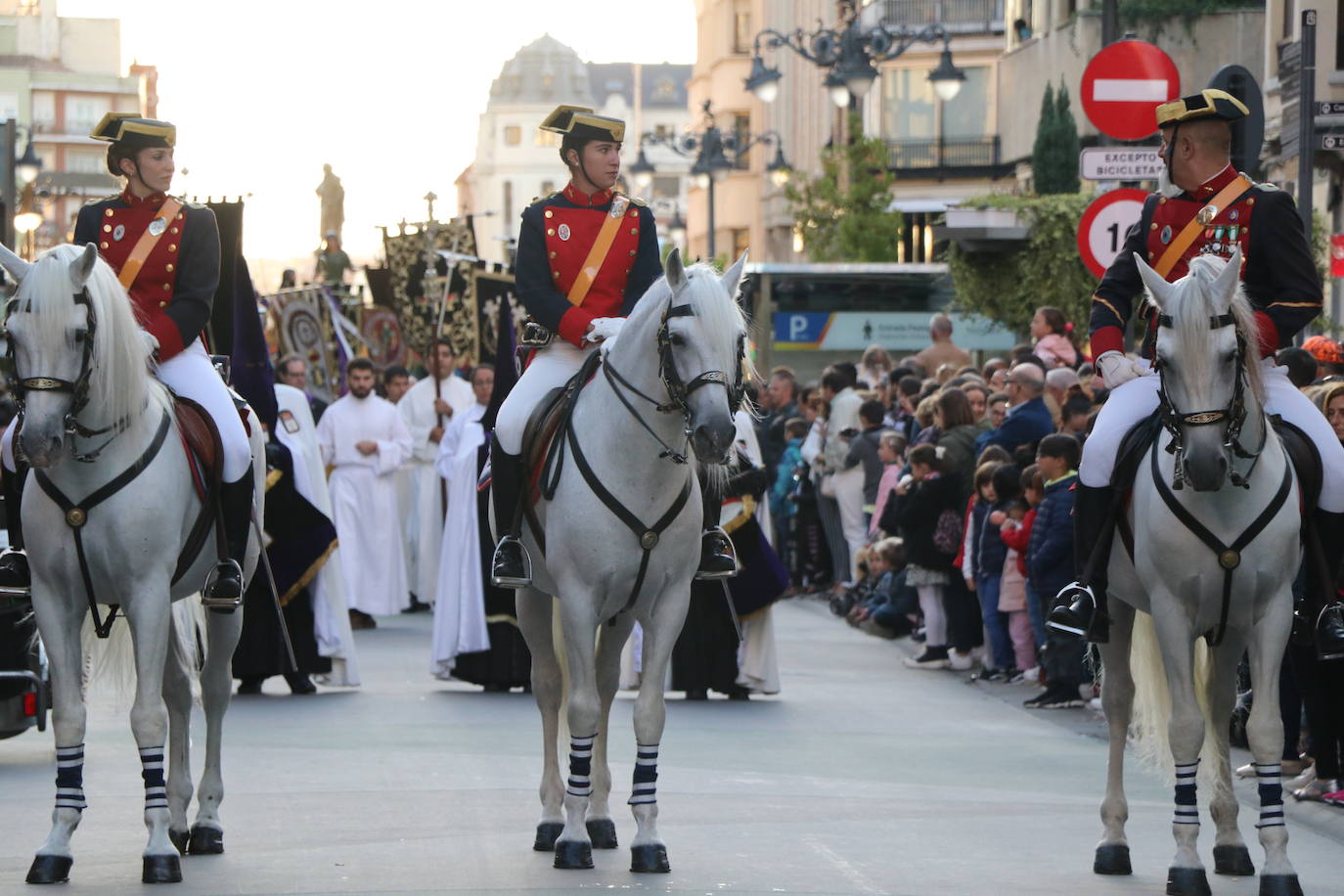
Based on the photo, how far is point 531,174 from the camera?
6964 inches

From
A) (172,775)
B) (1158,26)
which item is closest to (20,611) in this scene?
(172,775)

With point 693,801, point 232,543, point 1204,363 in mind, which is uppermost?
point 1204,363

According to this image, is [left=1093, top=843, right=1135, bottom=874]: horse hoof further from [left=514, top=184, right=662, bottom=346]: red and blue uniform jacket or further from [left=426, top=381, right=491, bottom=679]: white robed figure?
[left=426, top=381, right=491, bottom=679]: white robed figure

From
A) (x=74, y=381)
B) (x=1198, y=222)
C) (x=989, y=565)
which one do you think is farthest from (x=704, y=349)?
(x=989, y=565)

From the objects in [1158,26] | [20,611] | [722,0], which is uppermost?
[722,0]

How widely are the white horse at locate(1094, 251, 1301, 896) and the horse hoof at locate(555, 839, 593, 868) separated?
1849 millimetres

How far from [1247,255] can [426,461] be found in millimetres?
15008

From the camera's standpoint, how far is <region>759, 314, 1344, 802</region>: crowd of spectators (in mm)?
14578

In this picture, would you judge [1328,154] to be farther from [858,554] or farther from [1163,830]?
[1163,830]

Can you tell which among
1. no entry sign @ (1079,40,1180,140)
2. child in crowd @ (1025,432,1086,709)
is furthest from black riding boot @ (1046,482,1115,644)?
no entry sign @ (1079,40,1180,140)

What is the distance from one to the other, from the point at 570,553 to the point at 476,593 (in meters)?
7.02

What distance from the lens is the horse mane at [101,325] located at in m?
8.59

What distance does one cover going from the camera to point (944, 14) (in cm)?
7525

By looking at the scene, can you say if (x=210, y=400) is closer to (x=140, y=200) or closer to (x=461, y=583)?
(x=140, y=200)
